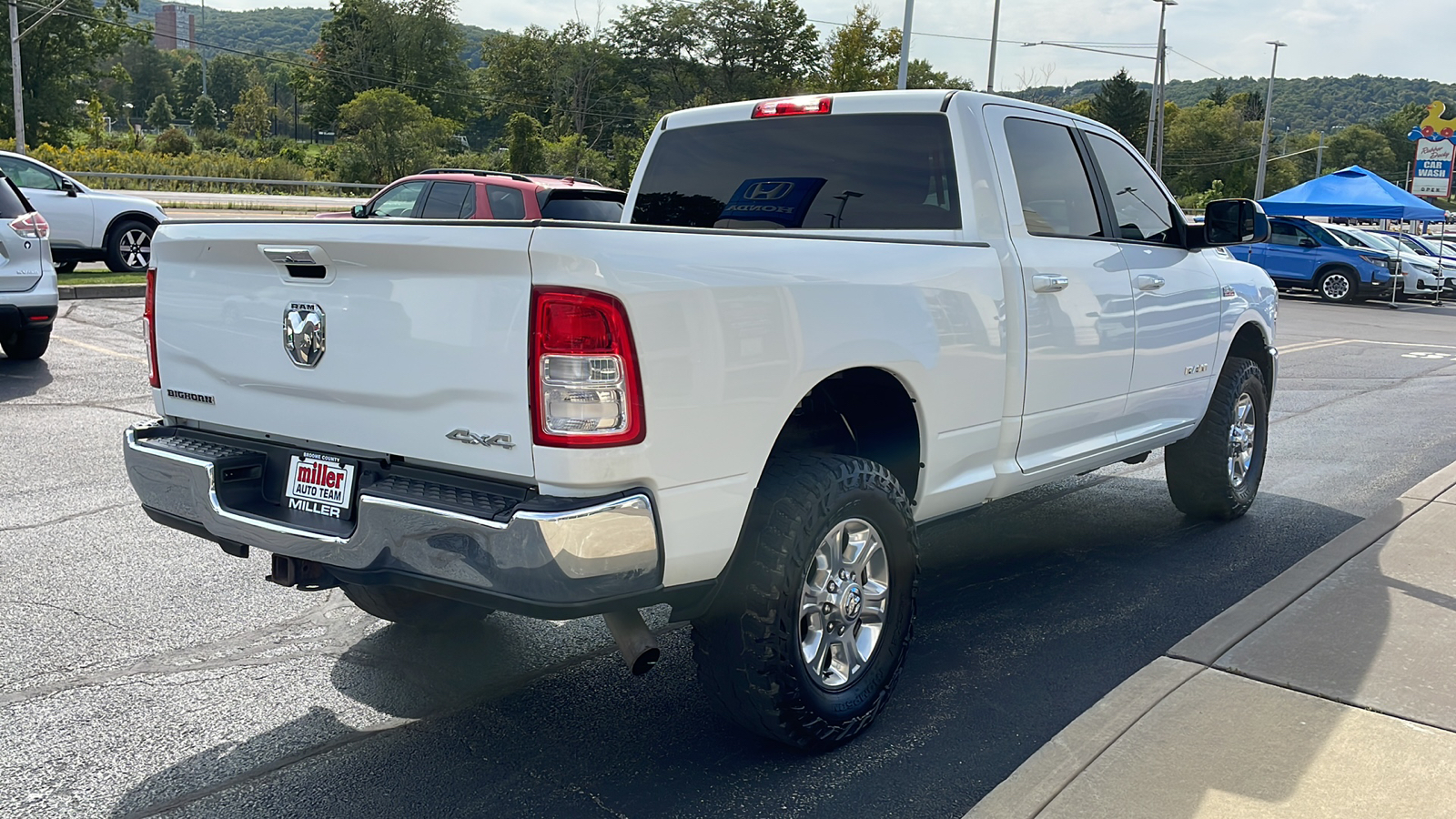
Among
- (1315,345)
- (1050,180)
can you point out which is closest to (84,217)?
(1050,180)

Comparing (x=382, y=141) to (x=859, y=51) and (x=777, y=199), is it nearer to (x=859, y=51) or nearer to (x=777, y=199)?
(x=859, y=51)

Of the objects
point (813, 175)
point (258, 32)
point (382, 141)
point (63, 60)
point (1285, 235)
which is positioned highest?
point (258, 32)

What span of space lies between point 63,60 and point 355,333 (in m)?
66.2

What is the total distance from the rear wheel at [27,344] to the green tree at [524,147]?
41394 mm

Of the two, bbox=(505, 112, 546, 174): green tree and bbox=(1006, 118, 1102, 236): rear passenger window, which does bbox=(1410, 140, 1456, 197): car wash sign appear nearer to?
bbox=(1006, 118, 1102, 236): rear passenger window

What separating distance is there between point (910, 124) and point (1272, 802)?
261 cm

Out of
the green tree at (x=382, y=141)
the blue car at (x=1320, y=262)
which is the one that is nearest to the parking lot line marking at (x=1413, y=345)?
the blue car at (x=1320, y=262)

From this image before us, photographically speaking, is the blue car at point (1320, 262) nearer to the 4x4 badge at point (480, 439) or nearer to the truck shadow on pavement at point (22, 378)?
the truck shadow on pavement at point (22, 378)

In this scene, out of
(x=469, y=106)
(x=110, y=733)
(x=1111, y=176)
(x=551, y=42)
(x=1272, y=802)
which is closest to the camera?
(x=1272, y=802)

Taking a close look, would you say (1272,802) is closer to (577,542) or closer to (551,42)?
(577,542)

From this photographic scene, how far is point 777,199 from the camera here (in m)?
4.68

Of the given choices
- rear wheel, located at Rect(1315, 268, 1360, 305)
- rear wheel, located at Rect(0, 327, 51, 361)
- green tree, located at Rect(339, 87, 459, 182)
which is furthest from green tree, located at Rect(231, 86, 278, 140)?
rear wheel, located at Rect(0, 327, 51, 361)

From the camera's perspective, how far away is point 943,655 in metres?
4.29

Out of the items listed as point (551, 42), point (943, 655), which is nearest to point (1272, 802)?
point (943, 655)
